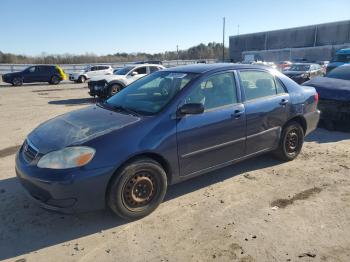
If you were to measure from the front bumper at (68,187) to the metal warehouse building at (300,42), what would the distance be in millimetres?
47781

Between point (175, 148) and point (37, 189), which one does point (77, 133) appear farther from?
point (175, 148)

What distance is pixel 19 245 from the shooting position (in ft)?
11.2

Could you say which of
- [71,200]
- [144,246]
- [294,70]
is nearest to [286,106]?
[144,246]

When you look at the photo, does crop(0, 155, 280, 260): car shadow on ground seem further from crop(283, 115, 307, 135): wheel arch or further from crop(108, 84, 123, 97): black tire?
crop(108, 84, 123, 97): black tire

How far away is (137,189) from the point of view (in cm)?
384

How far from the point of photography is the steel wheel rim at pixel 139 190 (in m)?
3.76

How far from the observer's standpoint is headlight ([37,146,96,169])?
11.3 ft

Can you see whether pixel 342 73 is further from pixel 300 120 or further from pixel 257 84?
pixel 257 84

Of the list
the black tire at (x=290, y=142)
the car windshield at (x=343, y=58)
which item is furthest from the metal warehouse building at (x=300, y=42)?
the black tire at (x=290, y=142)

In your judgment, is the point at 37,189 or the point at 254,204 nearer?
the point at 37,189

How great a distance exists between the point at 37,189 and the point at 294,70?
17.6 metres

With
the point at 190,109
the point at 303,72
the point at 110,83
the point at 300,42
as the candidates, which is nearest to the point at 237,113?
the point at 190,109

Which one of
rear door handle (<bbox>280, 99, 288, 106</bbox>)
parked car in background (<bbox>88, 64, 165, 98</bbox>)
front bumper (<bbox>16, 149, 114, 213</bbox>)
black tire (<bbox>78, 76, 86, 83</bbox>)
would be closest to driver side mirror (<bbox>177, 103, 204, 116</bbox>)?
front bumper (<bbox>16, 149, 114, 213</bbox>)

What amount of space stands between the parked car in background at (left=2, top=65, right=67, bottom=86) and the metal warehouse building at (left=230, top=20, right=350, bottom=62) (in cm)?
3125
